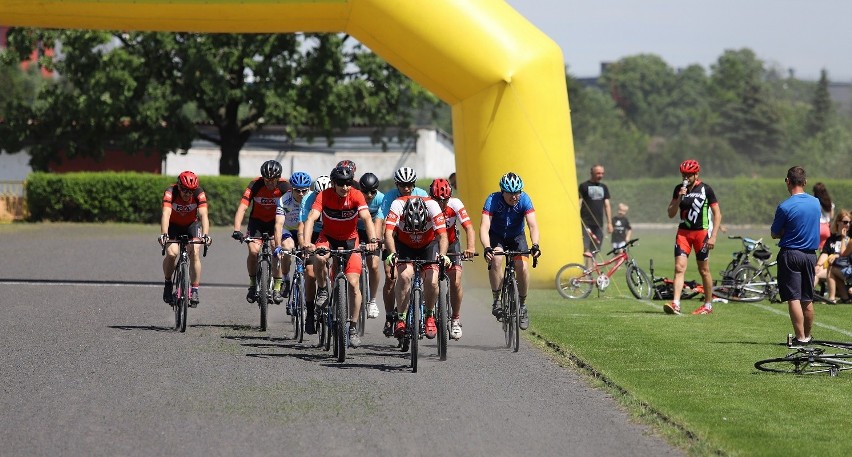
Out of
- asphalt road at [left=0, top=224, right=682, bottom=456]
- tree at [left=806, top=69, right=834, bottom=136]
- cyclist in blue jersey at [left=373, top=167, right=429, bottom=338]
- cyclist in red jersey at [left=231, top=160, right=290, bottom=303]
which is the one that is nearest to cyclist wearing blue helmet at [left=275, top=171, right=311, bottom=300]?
cyclist in red jersey at [left=231, top=160, right=290, bottom=303]

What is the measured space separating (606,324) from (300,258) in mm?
3847

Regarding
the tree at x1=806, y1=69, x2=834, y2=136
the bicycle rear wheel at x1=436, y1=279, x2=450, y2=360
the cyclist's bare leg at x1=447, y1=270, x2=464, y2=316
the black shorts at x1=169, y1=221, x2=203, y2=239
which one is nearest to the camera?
the bicycle rear wheel at x1=436, y1=279, x2=450, y2=360

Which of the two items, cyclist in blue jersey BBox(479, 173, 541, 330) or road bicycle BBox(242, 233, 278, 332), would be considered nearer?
cyclist in blue jersey BBox(479, 173, 541, 330)

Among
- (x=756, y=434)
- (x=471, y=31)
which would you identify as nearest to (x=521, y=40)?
(x=471, y=31)

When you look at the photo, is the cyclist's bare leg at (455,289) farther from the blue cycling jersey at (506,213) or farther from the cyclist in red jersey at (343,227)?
the cyclist in red jersey at (343,227)

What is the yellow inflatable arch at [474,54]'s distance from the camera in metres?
19.6

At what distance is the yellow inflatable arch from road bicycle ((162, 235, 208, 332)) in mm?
5595

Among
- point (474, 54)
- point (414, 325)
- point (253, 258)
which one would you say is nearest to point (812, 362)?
point (414, 325)

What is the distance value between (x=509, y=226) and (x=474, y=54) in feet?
20.4

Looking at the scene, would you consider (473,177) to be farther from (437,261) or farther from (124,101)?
(124,101)

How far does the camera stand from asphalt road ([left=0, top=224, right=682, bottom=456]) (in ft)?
26.7

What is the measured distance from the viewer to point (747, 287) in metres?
19.6

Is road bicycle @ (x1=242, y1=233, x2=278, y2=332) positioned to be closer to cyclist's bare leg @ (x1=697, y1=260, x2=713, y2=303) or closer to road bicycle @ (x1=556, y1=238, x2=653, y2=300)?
cyclist's bare leg @ (x1=697, y1=260, x2=713, y2=303)

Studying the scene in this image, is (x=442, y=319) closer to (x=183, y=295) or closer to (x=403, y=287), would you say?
(x=403, y=287)
